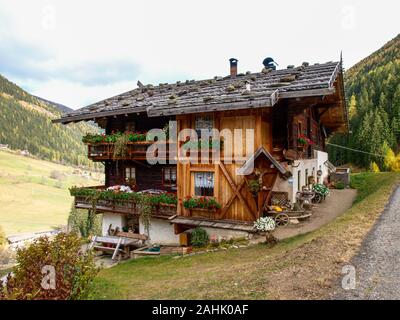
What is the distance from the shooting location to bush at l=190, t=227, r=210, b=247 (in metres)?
14.9

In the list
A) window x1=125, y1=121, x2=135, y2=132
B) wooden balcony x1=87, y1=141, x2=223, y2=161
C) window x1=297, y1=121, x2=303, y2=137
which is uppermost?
window x1=125, y1=121, x2=135, y2=132

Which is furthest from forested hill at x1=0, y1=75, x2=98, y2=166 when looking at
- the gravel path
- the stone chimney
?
the gravel path

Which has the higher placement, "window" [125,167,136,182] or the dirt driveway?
"window" [125,167,136,182]

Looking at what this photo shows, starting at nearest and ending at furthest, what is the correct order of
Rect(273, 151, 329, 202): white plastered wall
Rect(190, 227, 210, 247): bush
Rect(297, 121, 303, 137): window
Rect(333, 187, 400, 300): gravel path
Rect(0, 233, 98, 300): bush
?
Rect(333, 187, 400, 300): gravel path < Rect(0, 233, 98, 300): bush < Rect(190, 227, 210, 247): bush < Rect(273, 151, 329, 202): white plastered wall < Rect(297, 121, 303, 137): window

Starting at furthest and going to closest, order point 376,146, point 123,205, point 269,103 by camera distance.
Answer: point 376,146
point 123,205
point 269,103

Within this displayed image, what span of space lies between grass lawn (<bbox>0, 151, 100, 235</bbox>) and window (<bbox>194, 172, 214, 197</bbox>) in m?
92.6

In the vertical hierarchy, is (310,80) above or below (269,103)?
above

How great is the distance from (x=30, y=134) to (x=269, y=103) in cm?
20008

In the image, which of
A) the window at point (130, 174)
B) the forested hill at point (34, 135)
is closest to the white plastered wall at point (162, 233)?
the window at point (130, 174)

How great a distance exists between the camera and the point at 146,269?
13.2m

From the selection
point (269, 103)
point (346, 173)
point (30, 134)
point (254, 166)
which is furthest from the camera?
point (30, 134)

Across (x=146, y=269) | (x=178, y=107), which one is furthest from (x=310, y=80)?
(x=146, y=269)

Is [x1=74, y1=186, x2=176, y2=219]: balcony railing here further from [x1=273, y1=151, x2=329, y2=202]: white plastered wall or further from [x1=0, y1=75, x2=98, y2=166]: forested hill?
[x1=0, y1=75, x2=98, y2=166]: forested hill

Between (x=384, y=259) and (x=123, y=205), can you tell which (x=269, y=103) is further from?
(x=123, y=205)
